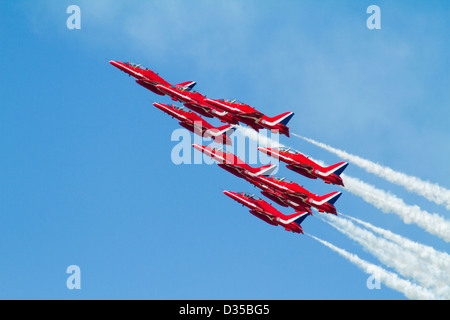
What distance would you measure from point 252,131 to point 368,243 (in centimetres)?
3005

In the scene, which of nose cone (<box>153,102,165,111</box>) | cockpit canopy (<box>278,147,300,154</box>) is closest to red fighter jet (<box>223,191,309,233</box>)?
cockpit canopy (<box>278,147,300,154</box>)

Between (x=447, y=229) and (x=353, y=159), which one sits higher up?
(x=353, y=159)

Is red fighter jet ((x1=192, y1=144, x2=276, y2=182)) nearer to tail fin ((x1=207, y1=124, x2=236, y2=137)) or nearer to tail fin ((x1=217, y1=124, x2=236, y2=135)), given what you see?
tail fin ((x1=207, y1=124, x2=236, y2=137))

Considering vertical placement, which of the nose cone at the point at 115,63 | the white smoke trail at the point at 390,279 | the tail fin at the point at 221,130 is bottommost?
the white smoke trail at the point at 390,279

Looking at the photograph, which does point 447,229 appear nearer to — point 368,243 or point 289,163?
point 368,243

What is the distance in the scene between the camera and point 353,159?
145 metres

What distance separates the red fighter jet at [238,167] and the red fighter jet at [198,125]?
388cm

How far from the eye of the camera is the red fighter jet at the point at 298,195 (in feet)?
453

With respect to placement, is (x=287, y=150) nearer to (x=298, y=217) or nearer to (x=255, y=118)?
(x=255, y=118)

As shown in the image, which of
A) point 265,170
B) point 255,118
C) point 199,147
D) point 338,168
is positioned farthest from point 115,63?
point 338,168

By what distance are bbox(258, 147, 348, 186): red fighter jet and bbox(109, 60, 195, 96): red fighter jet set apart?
22.3 metres

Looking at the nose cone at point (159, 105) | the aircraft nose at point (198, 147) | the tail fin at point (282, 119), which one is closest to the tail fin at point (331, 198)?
the tail fin at point (282, 119)

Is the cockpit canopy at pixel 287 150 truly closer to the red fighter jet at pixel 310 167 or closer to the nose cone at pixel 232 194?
the red fighter jet at pixel 310 167
